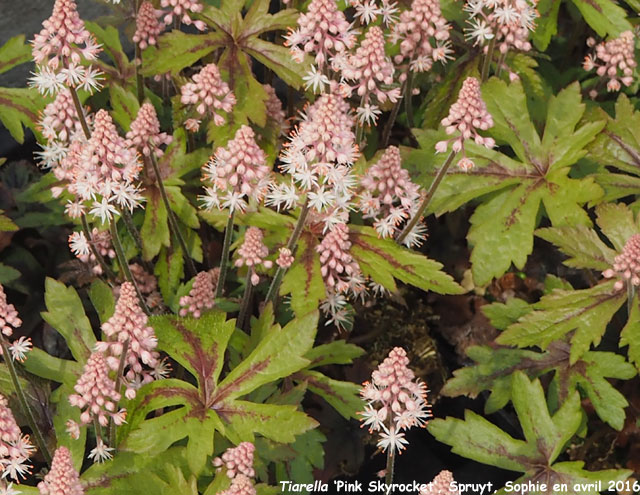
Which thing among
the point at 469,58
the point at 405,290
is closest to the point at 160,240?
the point at 405,290

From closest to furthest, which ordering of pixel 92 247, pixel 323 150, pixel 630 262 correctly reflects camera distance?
1. pixel 323 150
2. pixel 630 262
3. pixel 92 247

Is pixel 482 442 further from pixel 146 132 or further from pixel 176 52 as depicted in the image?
pixel 176 52

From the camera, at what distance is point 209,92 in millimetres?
3182

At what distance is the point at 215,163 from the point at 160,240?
0.47 m

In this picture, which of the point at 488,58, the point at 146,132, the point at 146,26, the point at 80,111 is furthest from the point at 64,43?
the point at 488,58

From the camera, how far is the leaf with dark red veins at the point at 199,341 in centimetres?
295

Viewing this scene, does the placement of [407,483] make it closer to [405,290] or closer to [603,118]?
[405,290]

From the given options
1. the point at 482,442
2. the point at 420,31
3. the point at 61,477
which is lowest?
the point at 482,442

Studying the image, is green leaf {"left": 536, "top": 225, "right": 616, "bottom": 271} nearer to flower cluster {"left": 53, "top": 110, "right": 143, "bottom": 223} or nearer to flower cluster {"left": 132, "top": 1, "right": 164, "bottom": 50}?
flower cluster {"left": 53, "top": 110, "right": 143, "bottom": 223}

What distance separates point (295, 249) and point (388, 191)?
1.39 ft

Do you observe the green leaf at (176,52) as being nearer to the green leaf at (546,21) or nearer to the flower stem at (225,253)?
the flower stem at (225,253)

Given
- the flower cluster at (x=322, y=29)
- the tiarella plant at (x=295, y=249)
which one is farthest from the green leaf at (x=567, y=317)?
the flower cluster at (x=322, y=29)

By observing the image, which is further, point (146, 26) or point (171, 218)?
point (146, 26)

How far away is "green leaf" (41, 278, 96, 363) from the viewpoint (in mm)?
3150
